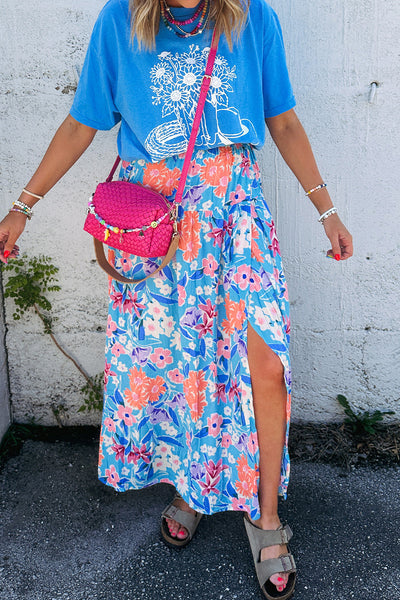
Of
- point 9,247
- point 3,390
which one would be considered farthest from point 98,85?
point 3,390

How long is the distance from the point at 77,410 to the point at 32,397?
0.23m

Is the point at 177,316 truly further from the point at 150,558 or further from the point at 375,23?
the point at 375,23

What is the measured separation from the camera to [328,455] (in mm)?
2684

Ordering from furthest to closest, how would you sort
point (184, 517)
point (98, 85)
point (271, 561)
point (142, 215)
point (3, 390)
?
point (3, 390) < point (184, 517) < point (271, 561) < point (98, 85) < point (142, 215)

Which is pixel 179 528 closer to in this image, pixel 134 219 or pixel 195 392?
pixel 195 392

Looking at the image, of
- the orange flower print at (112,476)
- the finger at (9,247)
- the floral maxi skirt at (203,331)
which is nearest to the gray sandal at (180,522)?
the floral maxi skirt at (203,331)

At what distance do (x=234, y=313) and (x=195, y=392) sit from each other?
31cm

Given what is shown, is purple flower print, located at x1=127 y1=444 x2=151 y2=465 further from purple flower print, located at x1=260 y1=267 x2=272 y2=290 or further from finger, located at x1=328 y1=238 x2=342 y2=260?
finger, located at x1=328 y1=238 x2=342 y2=260

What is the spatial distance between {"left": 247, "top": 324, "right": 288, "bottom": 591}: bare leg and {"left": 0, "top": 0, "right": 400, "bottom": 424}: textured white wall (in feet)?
2.82

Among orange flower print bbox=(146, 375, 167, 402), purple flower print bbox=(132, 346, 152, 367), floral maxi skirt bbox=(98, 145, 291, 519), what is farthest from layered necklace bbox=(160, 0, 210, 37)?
orange flower print bbox=(146, 375, 167, 402)

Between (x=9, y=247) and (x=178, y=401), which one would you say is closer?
(x=9, y=247)

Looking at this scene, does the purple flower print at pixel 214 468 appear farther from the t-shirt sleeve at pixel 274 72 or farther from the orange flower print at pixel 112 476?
the t-shirt sleeve at pixel 274 72

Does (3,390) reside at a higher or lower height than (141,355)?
lower

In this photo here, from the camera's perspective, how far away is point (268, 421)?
1948mm
